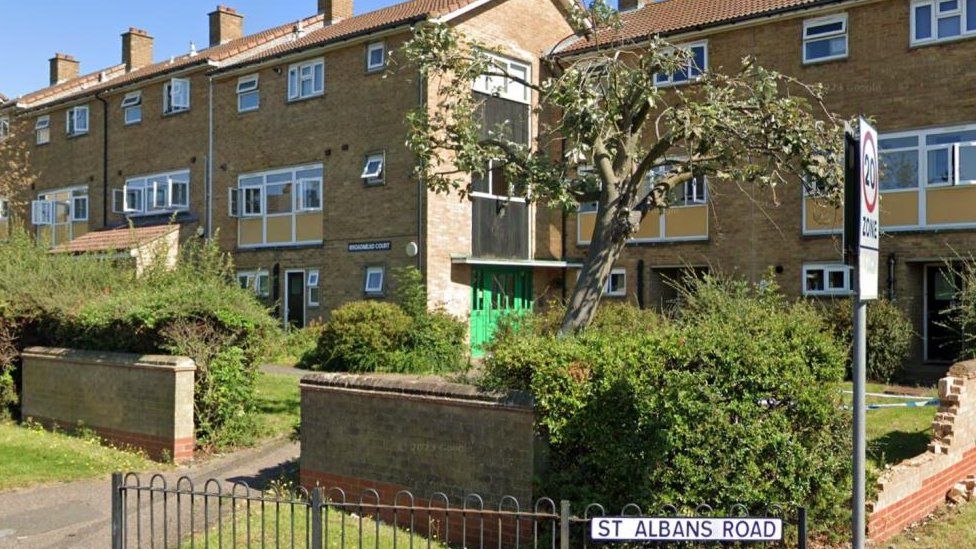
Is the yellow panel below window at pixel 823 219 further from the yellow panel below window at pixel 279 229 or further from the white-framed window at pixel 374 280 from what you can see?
the yellow panel below window at pixel 279 229

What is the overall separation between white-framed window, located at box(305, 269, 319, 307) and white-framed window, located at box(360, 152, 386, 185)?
2.92m

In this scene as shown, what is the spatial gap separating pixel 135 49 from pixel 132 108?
694cm

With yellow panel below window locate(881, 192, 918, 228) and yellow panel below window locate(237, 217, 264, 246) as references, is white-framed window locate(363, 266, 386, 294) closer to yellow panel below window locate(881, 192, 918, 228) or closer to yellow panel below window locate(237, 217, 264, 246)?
yellow panel below window locate(237, 217, 264, 246)

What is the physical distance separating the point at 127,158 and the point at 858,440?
2848 centimetres

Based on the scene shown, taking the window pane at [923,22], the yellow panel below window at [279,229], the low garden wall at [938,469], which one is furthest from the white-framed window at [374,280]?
the low garden wall at [938,469]

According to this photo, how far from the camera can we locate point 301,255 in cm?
2391

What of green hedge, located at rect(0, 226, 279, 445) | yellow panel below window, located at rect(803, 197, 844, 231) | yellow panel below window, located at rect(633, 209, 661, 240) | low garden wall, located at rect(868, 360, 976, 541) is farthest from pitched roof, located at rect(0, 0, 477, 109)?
low garden wall, located at rect(868, 360, 976, 541)

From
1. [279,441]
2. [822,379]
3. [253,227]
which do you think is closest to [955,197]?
[822,379]

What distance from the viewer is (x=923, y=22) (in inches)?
703

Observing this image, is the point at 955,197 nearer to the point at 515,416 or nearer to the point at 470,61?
the point at 470,61

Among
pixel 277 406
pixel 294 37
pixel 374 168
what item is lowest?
pixel 277 406

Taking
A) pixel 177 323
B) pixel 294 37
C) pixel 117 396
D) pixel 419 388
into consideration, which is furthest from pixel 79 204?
pixel 419 388

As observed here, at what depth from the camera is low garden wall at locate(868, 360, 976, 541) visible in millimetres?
7539

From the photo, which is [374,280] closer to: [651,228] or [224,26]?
[651,228]
